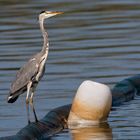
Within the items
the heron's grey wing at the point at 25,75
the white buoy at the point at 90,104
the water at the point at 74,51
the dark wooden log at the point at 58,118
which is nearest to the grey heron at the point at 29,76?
the heron's grey wing at the point at 25,75

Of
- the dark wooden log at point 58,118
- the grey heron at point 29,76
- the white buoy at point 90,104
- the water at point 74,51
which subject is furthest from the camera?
the water at point 74,51

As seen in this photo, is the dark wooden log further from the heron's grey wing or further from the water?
the heron's grey wing

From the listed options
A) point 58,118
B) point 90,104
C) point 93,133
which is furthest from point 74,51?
point 93,133

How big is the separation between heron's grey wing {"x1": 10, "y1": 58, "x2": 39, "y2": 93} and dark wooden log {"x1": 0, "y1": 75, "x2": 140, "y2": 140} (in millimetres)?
578

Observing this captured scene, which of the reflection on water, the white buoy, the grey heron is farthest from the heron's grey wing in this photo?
the reflection on water

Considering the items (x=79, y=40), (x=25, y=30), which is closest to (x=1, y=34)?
(x=25, y=30)

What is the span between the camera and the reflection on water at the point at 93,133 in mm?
13109

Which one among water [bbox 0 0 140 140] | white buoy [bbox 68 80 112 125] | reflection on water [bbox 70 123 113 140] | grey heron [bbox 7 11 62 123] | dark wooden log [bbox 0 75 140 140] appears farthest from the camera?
water [bbox 0 0 140 140]

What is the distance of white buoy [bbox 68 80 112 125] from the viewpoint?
13.7m

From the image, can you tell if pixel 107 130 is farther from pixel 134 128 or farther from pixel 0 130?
pixel 0 130

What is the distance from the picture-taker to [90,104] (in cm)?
1373

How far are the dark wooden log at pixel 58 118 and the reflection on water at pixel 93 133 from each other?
292 millimetres

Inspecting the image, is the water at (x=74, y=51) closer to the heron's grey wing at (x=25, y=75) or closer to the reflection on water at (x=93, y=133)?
the reflection on water at (x=93, y=133)

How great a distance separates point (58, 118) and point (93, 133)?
745 mm
